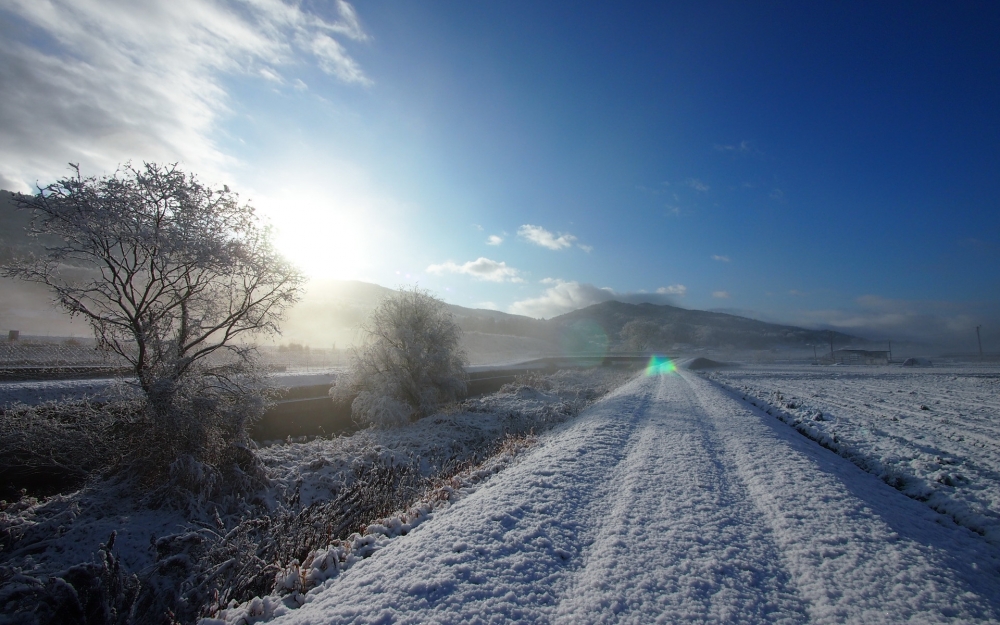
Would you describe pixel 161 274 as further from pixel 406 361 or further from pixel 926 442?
pixel 926 442

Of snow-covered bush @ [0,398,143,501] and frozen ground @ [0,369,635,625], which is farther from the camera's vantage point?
snow-covered bush @ [0,398,143,501]

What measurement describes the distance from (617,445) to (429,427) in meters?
11.8

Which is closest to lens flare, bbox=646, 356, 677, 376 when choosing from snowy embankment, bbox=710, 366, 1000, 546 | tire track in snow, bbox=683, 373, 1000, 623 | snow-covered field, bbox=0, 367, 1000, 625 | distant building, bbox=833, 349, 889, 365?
snowy embankment, bbox=710, 366, 1000, 546

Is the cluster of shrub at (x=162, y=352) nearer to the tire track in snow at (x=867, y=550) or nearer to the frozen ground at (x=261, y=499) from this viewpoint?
the frozen ground at (x=261, y=499)

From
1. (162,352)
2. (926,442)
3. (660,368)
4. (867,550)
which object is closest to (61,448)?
(162,352)

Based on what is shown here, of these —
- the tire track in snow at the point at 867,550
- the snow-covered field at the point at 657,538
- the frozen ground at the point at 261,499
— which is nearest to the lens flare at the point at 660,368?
the frozen ground at the point at 261,499

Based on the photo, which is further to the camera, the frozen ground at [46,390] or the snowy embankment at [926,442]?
the frozen ground at [46,390]

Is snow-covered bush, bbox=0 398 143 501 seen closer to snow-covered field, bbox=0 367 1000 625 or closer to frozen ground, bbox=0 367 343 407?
snow-covered field, bbox=0 367 1000 625

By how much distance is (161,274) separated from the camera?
1095 centimetres

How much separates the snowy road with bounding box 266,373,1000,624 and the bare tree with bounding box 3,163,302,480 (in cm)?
920

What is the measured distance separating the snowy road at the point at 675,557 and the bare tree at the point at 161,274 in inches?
362

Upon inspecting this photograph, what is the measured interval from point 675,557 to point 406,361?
2101 cm

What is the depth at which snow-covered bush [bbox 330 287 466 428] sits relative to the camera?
23.1 meters

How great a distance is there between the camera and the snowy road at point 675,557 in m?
3.97
